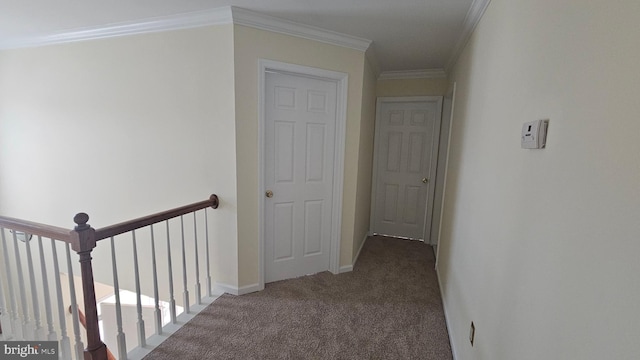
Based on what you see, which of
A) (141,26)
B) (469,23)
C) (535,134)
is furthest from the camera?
(141,26)

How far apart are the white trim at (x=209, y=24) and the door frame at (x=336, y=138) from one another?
27 centimetres

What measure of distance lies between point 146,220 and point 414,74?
3390 mm

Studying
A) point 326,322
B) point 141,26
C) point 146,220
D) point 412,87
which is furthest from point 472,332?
point 141,26

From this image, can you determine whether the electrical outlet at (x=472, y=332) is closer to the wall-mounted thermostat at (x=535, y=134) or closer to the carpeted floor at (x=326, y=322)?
the carpeted floor at (x=326, y=322)

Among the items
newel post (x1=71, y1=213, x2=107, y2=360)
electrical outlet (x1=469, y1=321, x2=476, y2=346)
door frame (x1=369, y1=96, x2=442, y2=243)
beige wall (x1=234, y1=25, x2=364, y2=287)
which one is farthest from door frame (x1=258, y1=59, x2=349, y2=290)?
electrical outlet (x1=469, y1=321, x2=476, y2=346)

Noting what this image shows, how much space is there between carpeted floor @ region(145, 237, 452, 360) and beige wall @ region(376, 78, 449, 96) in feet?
7.47

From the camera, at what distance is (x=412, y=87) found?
141 inches

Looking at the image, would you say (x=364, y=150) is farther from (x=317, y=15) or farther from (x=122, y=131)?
(x=122, y=131)

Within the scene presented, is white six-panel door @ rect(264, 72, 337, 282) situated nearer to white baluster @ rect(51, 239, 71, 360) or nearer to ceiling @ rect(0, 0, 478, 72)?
ceiling @ rect(0, 0, 478, 72)

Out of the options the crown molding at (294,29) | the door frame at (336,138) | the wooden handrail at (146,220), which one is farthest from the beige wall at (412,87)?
the wooden handrail at (146,220)

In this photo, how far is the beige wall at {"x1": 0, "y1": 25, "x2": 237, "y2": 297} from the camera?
2.29 m

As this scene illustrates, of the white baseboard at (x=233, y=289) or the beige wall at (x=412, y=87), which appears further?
the beige wall at (x=412, y=87)

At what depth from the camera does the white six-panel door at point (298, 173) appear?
2.45 meters

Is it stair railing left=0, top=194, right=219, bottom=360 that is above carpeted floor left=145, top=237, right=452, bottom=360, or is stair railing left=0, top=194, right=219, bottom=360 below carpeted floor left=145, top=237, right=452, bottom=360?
above
